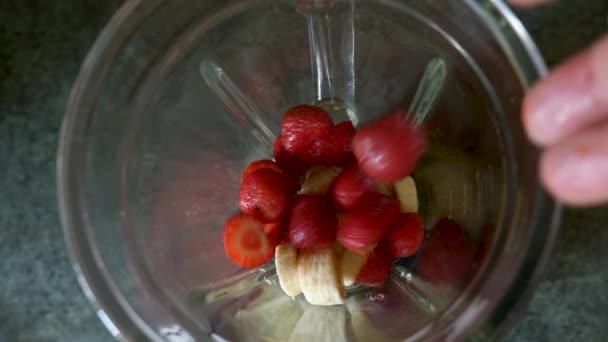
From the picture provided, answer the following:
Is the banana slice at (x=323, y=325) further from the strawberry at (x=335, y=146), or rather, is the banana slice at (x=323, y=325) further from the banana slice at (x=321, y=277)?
the strawberry at (x=335, y=146)

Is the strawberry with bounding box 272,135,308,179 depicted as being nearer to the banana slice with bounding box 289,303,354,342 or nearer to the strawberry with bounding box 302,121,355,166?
the strawberry with bounding box 302,121,355,166

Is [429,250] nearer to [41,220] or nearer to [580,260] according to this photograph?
[580,260]

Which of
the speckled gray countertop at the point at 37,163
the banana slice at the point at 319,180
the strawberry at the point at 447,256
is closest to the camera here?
the strawberry at the point at 447,256

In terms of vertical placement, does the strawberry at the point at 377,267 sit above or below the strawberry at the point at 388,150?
below

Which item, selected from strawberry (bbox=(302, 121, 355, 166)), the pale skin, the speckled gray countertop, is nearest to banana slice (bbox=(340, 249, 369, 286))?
strawberry (bbox=(302, 121, 355, 166))

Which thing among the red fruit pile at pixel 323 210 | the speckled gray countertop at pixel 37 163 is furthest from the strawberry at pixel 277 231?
the speckled gray countertop at pixel 37 163

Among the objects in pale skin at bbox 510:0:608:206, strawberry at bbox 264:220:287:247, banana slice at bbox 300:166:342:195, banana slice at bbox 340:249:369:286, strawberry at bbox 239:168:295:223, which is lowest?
banana slice at bbox 340:249:369:286

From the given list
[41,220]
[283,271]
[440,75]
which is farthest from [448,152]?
[41,220]

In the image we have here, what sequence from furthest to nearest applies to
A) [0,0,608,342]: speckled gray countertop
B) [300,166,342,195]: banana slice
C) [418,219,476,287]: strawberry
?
1. [0,0,608,342]: speckled gray countertop
2. [300,166,342,195]: banana slice
3. [418,219,476,287]: strawberry
